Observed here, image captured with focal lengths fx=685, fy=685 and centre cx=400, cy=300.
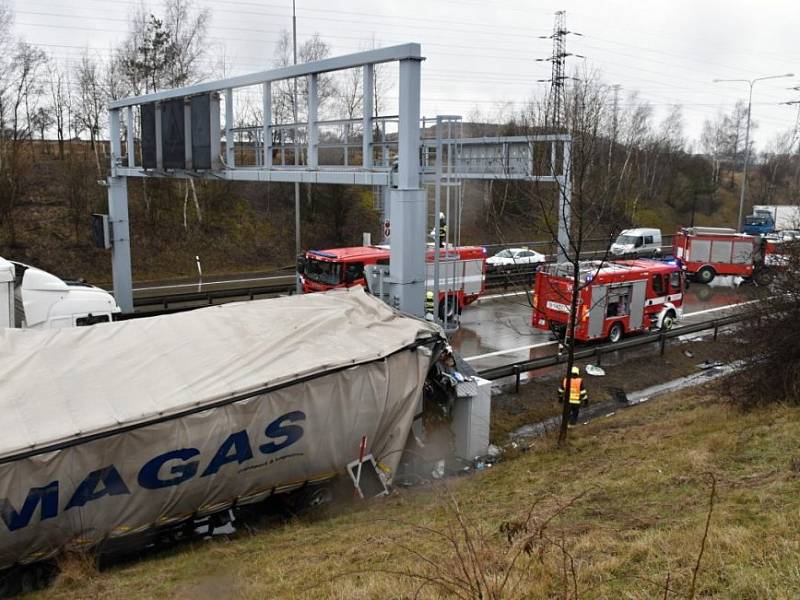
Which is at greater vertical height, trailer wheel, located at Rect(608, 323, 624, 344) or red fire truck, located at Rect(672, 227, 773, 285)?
red fire truck, located at Rect(672, 227, 773, 285)

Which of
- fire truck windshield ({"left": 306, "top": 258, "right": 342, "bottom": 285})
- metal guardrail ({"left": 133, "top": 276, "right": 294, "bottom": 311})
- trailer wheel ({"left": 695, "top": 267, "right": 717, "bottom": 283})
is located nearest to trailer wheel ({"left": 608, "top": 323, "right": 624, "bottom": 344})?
fire truck windshield ({"left": 306, "top": 258, "right": 342, "bottom": 285})

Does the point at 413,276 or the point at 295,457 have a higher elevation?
the point at 413,276

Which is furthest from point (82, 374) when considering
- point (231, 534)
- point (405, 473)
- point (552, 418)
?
point (552, 418)

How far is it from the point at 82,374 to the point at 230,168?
8.61m

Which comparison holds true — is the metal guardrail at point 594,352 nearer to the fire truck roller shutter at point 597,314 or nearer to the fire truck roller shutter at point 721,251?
the fire truck roller shutter at point 597,314

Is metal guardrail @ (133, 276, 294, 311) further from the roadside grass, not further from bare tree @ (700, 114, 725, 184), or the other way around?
bare tree @ (700, 114, 725, 184)

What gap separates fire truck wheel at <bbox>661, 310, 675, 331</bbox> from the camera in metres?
19.6

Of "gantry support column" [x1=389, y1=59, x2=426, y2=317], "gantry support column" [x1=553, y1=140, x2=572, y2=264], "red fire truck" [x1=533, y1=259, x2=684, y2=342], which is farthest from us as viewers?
"red fire truck" [x1=533, y1=259, x2=684, y2=342]

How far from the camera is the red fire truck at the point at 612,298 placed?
17.3 metres

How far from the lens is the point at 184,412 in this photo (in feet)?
22.0

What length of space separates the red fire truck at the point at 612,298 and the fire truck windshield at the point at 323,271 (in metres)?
5.58

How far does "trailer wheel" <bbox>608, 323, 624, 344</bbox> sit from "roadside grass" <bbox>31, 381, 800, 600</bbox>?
26.4 ft

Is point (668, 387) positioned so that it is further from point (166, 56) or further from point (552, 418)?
point (166, 56)

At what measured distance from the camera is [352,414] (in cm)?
792
